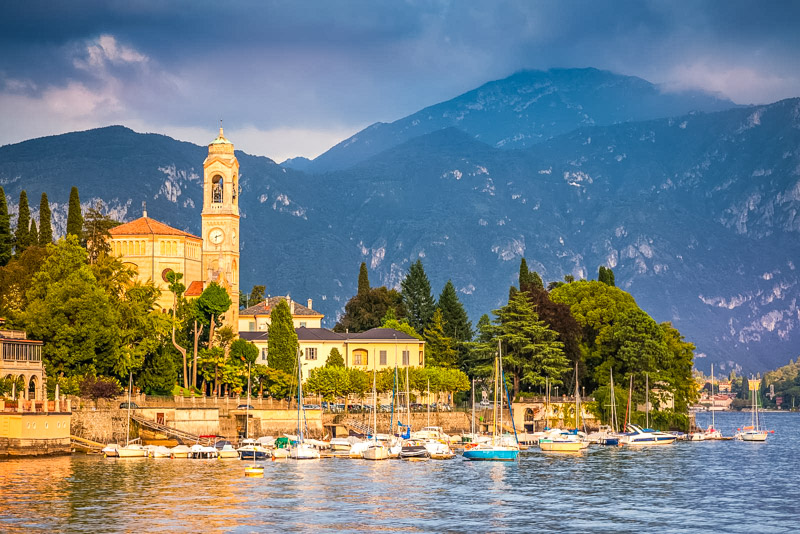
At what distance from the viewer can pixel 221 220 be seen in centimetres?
13125

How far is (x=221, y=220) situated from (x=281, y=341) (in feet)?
67.5

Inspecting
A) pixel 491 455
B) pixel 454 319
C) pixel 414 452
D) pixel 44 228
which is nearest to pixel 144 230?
pixel 44 228

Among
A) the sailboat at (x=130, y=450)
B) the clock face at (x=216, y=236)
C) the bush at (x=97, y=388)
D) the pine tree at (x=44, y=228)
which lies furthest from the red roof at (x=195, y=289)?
the sailboat at (x=130, y=450)

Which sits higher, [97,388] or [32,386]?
[32,386]

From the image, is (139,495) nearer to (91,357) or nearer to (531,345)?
(91,357)

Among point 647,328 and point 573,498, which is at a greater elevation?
point 647,328

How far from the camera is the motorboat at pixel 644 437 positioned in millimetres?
121000

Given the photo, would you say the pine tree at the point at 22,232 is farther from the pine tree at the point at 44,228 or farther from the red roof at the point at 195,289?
the red roof at the point at 195,289

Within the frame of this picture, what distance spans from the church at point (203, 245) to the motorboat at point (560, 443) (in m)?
33.2

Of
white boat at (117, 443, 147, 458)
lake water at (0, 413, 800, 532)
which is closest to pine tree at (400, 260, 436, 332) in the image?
lake water at (0, 413, 800, 532)

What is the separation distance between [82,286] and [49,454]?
15.9 meters

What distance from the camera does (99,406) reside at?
9219 cm

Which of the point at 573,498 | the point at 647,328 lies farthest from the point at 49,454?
the point at 647,328

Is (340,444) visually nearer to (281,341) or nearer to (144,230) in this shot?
(281,341)
